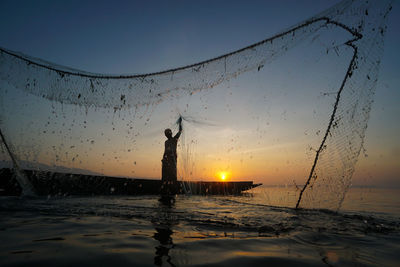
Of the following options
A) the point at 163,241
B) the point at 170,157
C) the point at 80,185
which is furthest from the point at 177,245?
the point at 80,185

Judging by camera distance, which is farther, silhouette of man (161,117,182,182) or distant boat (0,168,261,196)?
silhouette of man (161,117,182,182)

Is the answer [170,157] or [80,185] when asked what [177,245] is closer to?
[170,157]

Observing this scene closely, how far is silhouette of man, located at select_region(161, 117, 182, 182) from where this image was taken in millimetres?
12266

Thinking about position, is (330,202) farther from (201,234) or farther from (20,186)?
(20,186)

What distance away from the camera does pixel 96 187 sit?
43.6 feet

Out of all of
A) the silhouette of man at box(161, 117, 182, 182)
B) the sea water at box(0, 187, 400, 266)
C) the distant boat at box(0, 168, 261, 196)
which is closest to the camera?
the sea water at box(0, 187, 400, 266)

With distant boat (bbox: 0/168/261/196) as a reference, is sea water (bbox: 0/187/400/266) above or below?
below

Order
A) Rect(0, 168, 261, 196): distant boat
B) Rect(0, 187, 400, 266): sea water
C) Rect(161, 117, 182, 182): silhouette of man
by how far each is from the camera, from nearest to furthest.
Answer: Rect(0, 187, 400, 266): sea water < Rect(0, 168, 261, 196): distant boat < Rect(161, 117, 182, 182): silhouette of man

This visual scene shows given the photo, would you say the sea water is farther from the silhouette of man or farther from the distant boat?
the silhouette of man

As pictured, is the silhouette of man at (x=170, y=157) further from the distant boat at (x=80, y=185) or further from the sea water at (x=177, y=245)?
the sea water at (x=177, y=245)

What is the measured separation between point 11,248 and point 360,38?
28.4 ft

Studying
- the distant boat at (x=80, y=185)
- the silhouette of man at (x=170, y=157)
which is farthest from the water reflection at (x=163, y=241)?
the distant boat at (x=80, y=185)

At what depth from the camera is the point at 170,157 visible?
40.8 feet

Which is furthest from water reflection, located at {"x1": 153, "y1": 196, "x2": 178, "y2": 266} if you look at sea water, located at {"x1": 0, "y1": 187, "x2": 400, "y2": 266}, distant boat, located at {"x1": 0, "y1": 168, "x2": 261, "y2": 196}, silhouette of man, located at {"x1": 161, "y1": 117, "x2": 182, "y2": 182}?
distant boat, located at {"x1": 0, "y1": 168, "x2": 261, "y2": 196}
